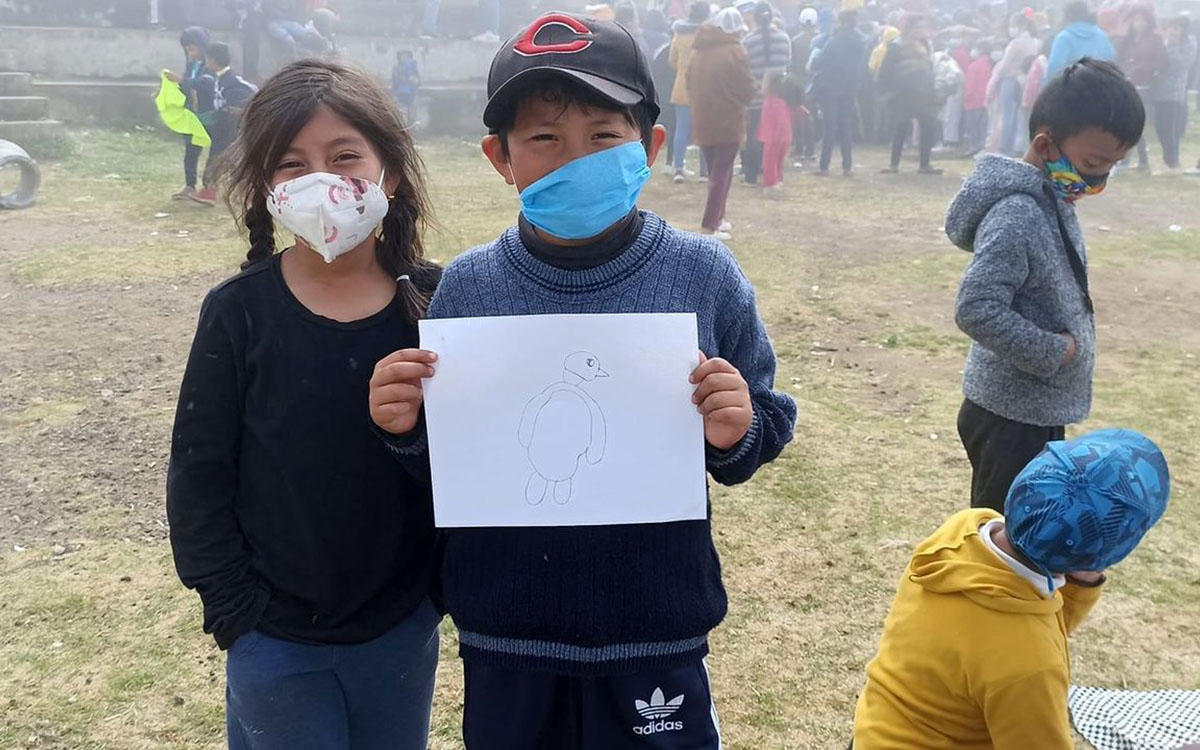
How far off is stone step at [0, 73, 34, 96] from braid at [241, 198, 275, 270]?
12.8 m

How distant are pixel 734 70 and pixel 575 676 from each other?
8.58 meters

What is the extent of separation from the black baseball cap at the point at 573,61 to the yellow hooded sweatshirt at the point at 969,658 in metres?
1.07

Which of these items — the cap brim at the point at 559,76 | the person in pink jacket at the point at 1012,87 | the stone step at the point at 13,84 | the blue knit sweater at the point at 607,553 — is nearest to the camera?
the cap brim at the point at 559,76

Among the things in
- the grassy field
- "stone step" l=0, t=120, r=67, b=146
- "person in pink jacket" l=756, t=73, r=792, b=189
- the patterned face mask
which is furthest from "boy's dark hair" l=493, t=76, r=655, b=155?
"stone step" l=0, t=120, r=67, b=146

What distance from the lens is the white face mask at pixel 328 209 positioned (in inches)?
67.6

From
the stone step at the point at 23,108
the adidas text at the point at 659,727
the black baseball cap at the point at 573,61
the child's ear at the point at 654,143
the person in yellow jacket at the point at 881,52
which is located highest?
the person in yellow jacket at the point at 881,52

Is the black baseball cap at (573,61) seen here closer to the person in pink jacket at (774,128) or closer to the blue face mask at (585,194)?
the blue face mask at (585,194)

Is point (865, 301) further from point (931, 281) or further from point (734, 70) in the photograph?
point (734, 70)

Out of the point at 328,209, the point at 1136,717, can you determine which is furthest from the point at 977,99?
the point at 328,209

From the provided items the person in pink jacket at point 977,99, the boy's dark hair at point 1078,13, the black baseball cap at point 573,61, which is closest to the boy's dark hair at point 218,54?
the black baseball cap at point 573,61

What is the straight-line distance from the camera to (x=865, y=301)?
715cm

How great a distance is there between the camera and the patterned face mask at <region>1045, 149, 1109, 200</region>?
8.64 ft

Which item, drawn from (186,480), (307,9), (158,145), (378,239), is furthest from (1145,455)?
(307,9)

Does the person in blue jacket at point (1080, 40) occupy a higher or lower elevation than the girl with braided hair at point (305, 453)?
higher
